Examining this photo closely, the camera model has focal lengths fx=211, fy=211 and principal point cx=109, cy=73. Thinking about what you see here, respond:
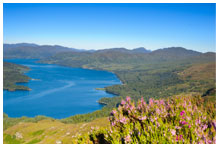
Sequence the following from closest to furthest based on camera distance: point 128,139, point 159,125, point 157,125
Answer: point 128,139, point 159,125, point 157,125

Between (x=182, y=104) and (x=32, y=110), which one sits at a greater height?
(x=182, y=104)

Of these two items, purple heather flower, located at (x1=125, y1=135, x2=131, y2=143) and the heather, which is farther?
purple heather flower, located at (x1=125, y1=135, x2=131, y2=143)

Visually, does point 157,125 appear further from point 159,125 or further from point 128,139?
point 128,139

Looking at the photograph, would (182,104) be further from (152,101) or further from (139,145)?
(139,145)

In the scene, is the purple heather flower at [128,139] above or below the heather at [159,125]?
below

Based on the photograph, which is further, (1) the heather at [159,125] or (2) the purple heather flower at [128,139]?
(2) the purple heather flower at [128,139]

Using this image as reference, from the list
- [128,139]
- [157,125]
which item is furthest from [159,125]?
[128,139]

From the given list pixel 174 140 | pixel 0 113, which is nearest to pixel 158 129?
pixel 174 140

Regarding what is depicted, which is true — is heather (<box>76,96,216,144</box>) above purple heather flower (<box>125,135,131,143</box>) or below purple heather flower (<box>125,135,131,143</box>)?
above
